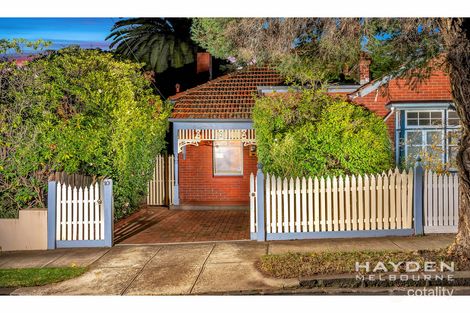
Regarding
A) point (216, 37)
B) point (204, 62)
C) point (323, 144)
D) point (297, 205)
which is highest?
point (204, 62)

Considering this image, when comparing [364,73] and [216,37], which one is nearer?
[216,37]

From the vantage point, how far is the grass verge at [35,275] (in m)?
7.37

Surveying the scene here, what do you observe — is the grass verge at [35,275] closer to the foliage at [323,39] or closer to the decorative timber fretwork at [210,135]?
the foliage at [323,39]

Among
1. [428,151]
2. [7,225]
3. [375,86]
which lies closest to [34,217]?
[7,225]

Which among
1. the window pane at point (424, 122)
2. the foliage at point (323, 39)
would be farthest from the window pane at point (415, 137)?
the foliage at point (323, 39)

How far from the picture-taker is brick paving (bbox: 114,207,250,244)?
10.6 meters

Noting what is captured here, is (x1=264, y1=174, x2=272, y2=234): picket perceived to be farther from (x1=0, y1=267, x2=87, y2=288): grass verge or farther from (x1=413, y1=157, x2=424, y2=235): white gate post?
(x1=0, y1=267, x2=87, y2=288): grass verge

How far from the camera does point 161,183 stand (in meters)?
16.2

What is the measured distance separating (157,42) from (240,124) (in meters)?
15.7

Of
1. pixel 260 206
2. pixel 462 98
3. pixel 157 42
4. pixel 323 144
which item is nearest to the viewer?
pixel 462 98

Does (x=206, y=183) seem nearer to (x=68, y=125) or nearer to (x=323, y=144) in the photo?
(x=68, y=125)

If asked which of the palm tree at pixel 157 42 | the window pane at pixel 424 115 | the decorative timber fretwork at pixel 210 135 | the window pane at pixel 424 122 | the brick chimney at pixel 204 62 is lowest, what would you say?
the decorative timber fretwork at pixel 210 135

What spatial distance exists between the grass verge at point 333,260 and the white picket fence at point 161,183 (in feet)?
27.3

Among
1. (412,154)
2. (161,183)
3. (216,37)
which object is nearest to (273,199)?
(216,37)
